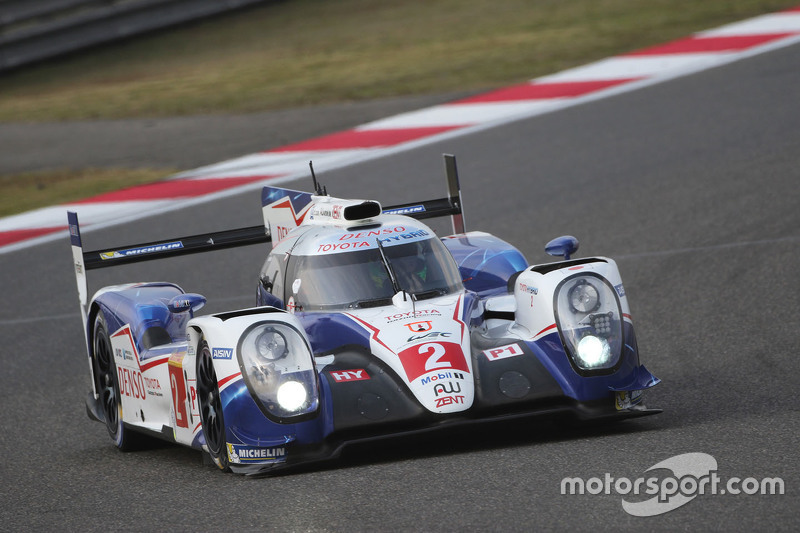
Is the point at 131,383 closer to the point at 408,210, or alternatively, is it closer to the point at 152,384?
the point at 152,384

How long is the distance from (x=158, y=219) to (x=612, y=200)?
4453 millimetres

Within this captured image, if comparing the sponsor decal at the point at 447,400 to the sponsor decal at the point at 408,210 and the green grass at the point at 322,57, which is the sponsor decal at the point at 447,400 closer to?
the sponsor decal at the point at 408,210

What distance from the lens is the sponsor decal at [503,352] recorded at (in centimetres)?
616

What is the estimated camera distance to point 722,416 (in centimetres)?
623

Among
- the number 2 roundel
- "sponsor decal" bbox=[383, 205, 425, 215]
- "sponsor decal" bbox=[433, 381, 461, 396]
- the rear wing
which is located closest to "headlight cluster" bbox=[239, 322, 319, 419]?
the number 2 roundel

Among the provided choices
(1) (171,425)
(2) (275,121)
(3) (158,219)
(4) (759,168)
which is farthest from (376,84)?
(1) (171,425)

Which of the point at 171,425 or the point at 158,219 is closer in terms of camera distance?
the point at 171,425

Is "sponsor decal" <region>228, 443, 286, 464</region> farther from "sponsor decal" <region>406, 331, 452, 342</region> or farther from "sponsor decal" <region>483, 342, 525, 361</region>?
"sponsor decal" <region>483, 342, 525, 361</region>

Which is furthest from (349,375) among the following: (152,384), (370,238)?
(152,384)

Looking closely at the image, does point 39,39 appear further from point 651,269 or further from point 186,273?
point 651,269

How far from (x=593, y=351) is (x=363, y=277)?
123 centimetres

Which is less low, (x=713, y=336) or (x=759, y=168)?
(x=759, y=168)

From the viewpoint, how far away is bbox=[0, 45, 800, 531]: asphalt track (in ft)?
16.9

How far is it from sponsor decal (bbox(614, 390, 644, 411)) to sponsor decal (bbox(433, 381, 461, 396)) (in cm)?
83
